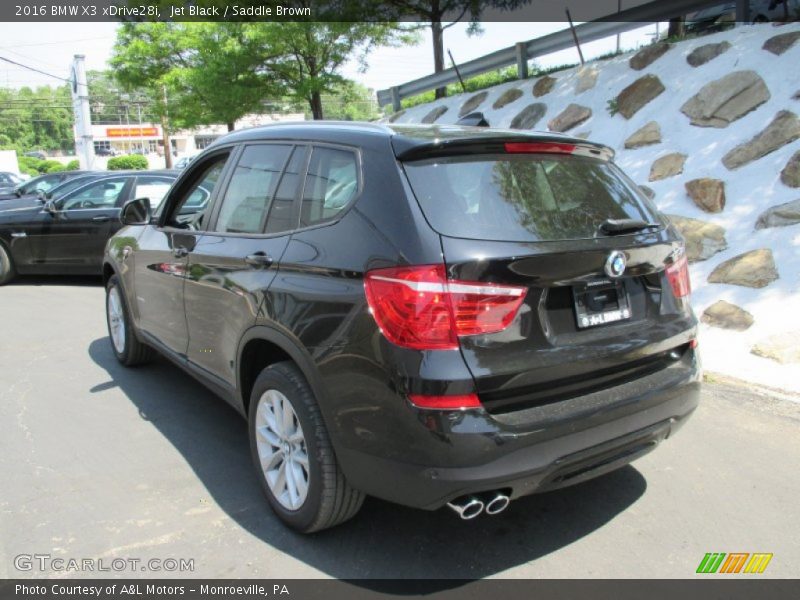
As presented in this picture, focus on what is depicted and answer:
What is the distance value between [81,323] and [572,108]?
23.3 ft

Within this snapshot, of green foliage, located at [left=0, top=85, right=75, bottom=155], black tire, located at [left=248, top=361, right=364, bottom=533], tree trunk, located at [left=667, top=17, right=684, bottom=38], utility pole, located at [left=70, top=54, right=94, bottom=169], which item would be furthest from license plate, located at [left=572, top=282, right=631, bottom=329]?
green foliage, located at [left=0, top=85, right=75, bottom=155]

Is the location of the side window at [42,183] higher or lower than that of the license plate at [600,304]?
higher

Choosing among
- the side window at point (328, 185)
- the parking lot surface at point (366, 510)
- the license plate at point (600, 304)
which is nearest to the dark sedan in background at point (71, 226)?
the parking lot surface at point (366, 510)

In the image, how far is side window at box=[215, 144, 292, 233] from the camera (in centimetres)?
341

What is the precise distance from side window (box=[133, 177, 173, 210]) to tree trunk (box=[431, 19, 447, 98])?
613 cm

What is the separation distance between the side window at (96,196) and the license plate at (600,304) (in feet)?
28.6

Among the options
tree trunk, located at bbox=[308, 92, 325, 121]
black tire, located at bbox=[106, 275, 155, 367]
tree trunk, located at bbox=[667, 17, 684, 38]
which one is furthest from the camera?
tree trunk, located at bbox=[308, 92, 325, 121]

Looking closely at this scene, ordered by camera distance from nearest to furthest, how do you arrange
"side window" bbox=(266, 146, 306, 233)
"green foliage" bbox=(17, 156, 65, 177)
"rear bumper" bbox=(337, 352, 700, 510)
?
"rear bumper" bbox=(337, 352, 700, 510)
"side window" bbox=(266, 146, 306, 233)
"green foliage" bbox=(17, 156, 65, 177)

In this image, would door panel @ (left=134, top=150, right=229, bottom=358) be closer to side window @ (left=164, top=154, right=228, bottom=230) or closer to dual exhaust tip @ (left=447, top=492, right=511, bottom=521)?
side window @ (left=164, top=154, right=228, bottom=230)

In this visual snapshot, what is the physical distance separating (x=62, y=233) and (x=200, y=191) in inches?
233

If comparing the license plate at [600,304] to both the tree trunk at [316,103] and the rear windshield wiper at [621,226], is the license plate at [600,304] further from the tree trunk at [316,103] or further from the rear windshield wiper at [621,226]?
the tree trunk at [316,103]

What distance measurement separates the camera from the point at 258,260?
10.4ft

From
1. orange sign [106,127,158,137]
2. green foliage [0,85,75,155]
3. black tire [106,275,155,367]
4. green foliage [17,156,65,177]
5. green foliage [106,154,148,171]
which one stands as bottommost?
black tire [106,275,155,367]

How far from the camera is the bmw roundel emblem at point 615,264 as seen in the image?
8.81 ft
